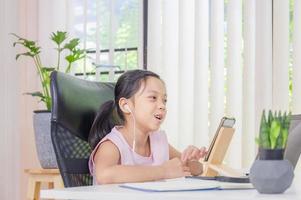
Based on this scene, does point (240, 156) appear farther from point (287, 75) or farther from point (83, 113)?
point (83, 113)

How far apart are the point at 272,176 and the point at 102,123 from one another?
3.25 feet

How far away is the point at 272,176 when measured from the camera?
0.96 meters

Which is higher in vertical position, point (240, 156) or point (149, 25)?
point (149, 25)

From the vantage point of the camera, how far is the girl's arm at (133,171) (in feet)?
5.24

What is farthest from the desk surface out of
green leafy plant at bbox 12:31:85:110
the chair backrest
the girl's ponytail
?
green leafy plant at bbox 12:31:85:110

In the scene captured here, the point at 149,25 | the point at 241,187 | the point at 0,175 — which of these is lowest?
the point at 0,175

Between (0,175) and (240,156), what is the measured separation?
1.71 m

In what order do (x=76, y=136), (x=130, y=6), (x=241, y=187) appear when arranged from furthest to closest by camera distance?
(x=130, y=6) → (x=76, y=136) → (x=241, y=187)

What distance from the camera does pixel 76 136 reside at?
175 cm

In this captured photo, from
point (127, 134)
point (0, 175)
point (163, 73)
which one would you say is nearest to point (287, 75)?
point (163, 73)

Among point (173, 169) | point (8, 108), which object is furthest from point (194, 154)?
point (8, 108)

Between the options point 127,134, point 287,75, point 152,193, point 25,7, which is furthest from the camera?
point 25,7

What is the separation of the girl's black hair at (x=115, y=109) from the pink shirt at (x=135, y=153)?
24 mm

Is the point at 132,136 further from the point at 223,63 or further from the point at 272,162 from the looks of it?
the point at 223,63
